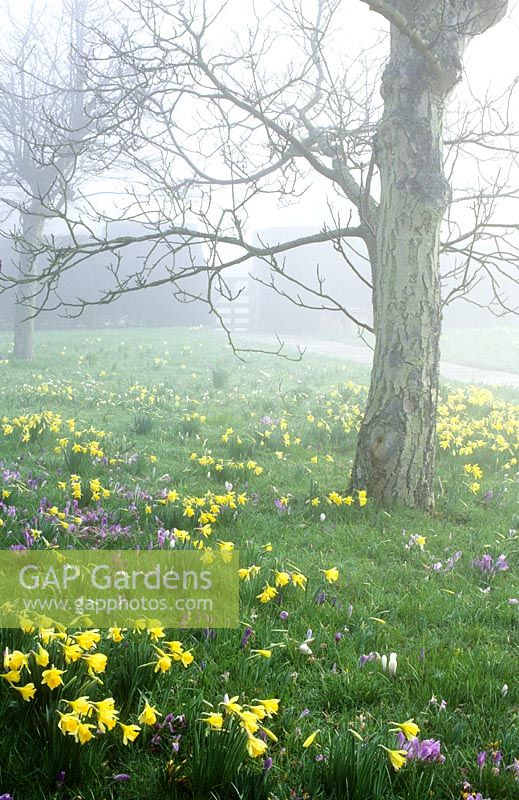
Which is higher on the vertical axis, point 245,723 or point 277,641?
point 245,723

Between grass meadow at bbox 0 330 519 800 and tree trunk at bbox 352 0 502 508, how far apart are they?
1.30ft

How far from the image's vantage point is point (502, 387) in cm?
1227

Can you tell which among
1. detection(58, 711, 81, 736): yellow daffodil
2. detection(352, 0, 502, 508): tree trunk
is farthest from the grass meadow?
detection(352, 0, 502, 508): tree trunk

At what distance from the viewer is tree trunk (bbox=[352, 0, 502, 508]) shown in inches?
183

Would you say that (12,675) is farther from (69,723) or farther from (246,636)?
(246,636)

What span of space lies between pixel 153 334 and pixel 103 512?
19.4m

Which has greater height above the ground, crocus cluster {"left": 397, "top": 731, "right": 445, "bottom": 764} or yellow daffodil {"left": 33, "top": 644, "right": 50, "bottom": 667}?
yellow daffodil {"left": 33, "top": 644, "right": 50, "bottom": 667}

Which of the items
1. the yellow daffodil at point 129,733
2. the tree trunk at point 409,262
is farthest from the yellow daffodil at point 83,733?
the tree trunk at point 409,262

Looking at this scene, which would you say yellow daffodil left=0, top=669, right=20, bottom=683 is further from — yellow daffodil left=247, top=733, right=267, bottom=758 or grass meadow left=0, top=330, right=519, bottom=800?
yellow daffodil left=247, top=733, right=267, bottom=758

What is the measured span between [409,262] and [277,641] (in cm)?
301

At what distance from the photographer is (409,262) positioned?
4707 mm

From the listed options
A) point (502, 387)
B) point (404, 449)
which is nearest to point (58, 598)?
point (404, 449)

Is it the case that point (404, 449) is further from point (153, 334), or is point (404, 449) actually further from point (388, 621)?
point (153, 334)

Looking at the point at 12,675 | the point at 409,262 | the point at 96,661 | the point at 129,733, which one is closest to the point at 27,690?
Answer: the point at 12,675
